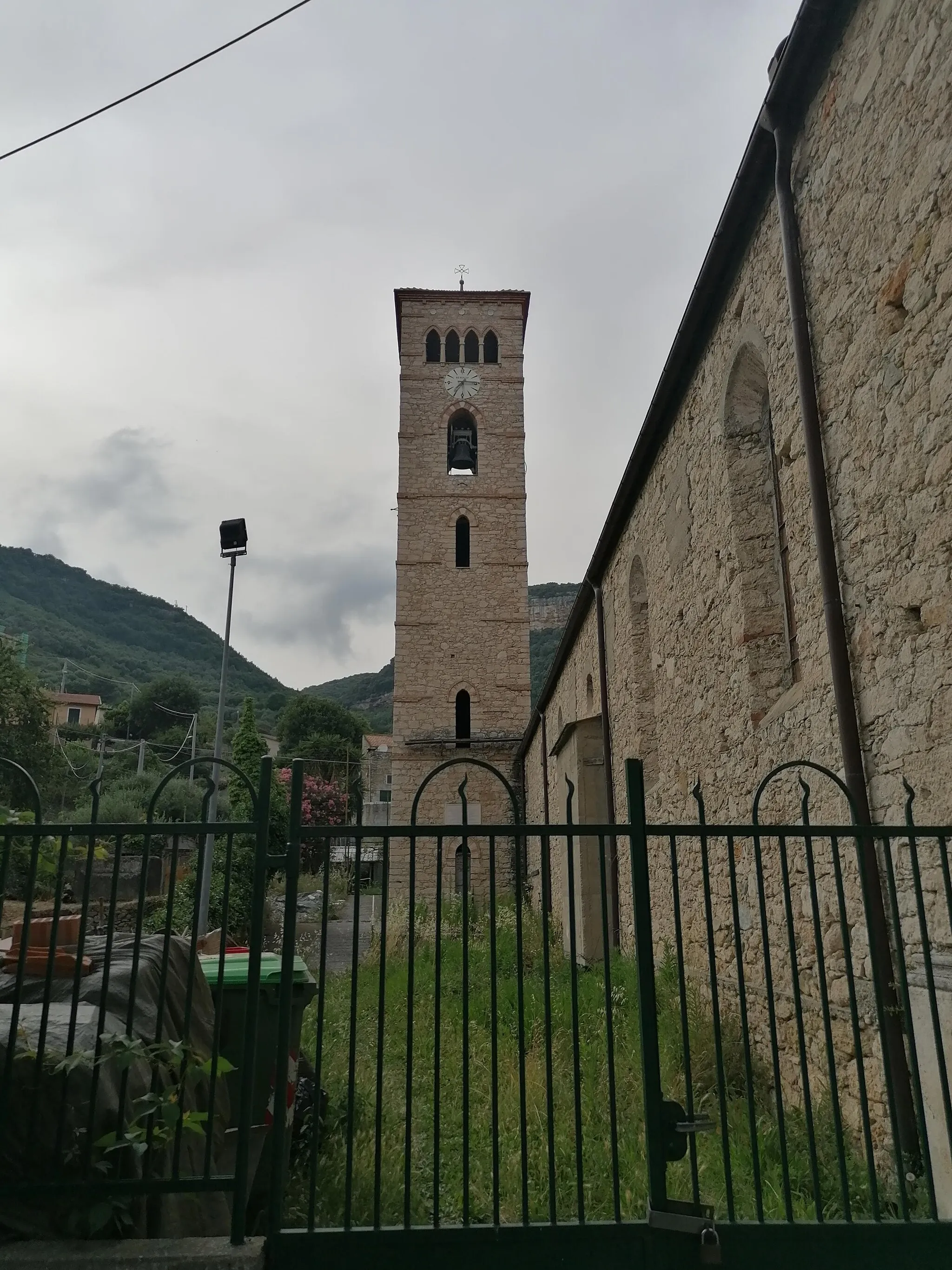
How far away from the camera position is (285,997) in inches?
116

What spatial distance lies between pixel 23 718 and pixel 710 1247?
3015 cm

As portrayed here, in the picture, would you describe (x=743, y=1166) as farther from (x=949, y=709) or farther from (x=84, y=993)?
(x=84, y=993)

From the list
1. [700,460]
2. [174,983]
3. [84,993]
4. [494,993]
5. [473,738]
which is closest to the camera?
[494,993]

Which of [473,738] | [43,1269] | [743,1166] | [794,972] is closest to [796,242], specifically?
[794,972]

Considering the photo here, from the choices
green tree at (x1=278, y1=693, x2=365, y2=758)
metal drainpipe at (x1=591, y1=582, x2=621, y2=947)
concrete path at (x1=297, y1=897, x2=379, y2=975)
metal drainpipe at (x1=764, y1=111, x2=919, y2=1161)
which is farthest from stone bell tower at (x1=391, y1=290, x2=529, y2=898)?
green tree at (x1=278, y1=693, x2=365, y2=758)

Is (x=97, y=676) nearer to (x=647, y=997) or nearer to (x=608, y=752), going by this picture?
(x=608, y=752)

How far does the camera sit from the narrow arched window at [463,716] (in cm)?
2556

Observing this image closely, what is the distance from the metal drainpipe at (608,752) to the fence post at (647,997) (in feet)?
27.0

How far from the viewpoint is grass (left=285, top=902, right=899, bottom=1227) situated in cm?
426

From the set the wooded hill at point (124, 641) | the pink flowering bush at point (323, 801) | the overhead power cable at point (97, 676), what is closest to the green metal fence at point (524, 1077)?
the pink flowering bush at point (323, 801)

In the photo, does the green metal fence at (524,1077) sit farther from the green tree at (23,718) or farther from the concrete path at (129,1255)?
the green tree at (23,718)

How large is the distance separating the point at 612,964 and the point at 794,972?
7332 mm

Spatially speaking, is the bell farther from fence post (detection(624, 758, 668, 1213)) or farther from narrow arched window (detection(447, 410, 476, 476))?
fence post (detection(624, 758, 668, 1213))

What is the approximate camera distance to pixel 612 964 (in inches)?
392
